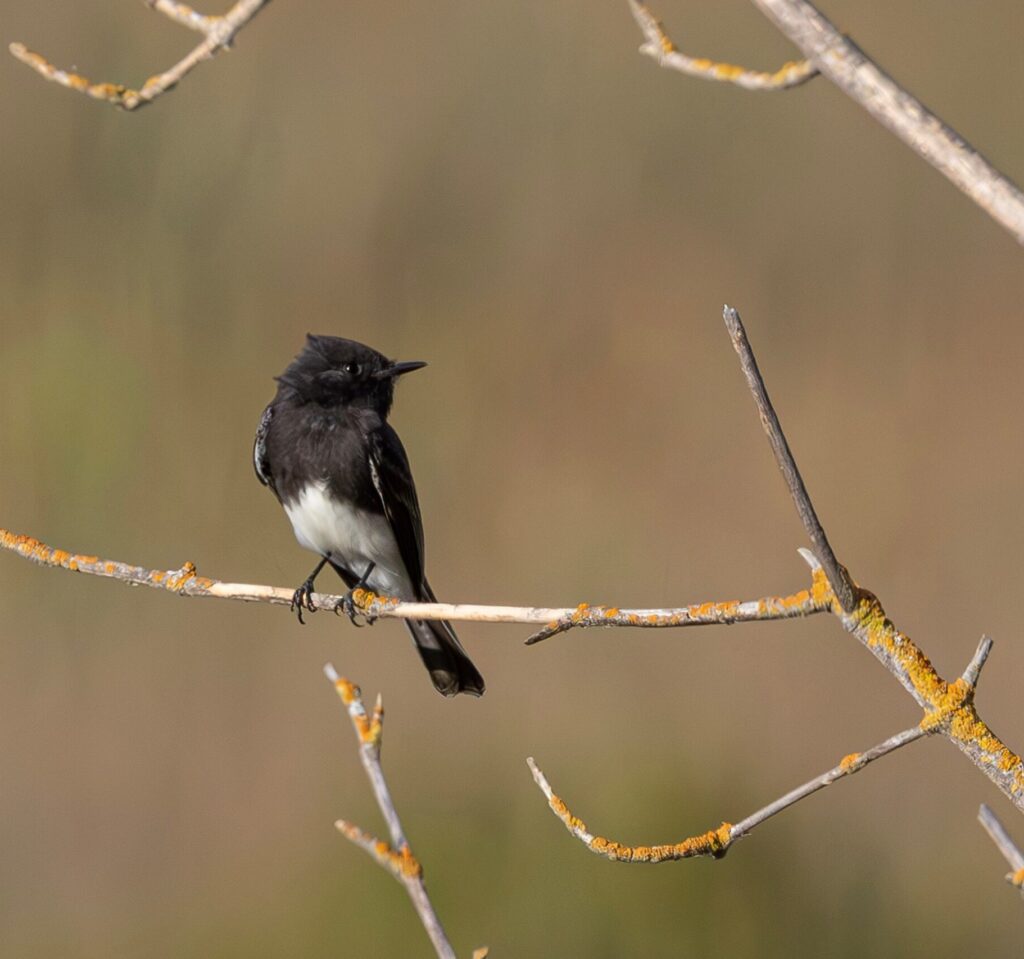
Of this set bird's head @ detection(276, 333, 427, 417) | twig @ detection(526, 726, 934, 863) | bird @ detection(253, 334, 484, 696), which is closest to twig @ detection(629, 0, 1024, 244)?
twig @ detection(526, 726, 934, 863)

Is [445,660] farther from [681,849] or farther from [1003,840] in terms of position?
[1003,840]

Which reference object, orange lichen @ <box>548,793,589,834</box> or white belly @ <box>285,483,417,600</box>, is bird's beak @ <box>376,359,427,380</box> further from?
orange lichen @ <box>548,793,589,834</box>

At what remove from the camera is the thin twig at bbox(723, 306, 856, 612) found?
1390 millimetres

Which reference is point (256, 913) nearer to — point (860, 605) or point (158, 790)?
point (158, 790)

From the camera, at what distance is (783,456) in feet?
4.67

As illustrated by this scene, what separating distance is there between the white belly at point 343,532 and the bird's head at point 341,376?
0.27 m

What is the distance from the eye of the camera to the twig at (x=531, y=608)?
1641 mm

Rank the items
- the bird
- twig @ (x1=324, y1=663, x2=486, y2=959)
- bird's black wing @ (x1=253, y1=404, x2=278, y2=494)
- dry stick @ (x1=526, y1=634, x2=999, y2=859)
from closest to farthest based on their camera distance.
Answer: twig @ (x1=324, y1=663, x2=486, y2=959) → dry stick @ (x1=526, y1=634, x2=999, y2=859) → the bird → bird's black wing @ (x1=253, y1=404, x2=278, y2=494)

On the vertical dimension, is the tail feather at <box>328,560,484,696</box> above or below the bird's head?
below

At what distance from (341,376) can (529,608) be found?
7.38 ft

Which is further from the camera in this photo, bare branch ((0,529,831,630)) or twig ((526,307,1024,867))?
bare branch ((0,529,831,630))

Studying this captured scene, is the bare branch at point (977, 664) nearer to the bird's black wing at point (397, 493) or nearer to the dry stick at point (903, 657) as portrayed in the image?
the dry stick at point (903, 657)

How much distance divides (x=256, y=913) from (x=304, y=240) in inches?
109

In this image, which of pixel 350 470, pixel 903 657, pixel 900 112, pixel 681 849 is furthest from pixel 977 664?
pixel 350 470
